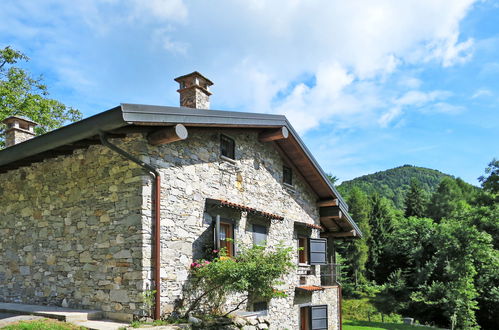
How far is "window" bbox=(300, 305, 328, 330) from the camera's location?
13.9 meters

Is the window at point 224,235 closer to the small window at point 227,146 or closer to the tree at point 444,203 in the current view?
the small window at point 227,146

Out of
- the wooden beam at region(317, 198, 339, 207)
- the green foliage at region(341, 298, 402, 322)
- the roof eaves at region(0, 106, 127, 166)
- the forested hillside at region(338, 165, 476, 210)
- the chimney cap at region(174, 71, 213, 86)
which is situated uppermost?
the forested hillside at region(338, 165, 476, 210)

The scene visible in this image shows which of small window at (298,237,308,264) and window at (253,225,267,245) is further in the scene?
small window at (298,237,308,264)

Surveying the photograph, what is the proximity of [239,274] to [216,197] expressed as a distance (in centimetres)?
236

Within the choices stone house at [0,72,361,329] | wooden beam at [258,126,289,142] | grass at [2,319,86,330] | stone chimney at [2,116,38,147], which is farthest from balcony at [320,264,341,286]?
stone chimney at [2,116,38,147]

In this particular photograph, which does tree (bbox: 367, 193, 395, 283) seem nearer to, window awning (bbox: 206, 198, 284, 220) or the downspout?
window awning (bbox: 206, 198, 284, 220)

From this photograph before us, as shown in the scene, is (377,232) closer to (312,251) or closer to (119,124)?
(312,251)

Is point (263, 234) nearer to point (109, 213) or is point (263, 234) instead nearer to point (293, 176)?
point (293, 176)

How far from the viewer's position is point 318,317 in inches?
557

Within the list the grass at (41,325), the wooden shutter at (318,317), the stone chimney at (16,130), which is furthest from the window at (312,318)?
the stone chimney at (16,130)

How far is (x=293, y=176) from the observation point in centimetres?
1443

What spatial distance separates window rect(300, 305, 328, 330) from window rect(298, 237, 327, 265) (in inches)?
57.5

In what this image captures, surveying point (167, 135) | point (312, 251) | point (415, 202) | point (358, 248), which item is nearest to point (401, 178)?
point (415, 202)

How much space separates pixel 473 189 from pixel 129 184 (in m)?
62.5
